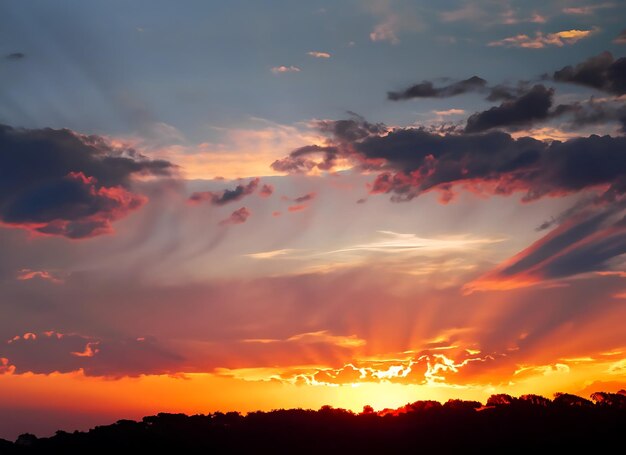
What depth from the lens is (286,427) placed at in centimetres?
17288

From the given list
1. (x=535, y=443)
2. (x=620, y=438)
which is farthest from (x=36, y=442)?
(x=620, y=438)

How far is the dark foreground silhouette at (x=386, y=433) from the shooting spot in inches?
6171

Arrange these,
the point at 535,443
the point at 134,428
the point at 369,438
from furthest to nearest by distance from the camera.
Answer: the point at 134,428 < the point at 369,438 < the point at 535,443

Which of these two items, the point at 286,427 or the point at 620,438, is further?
the point at 286,427

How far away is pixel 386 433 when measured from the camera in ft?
547

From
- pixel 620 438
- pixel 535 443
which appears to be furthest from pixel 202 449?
pixel 620 438

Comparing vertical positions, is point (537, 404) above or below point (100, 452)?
above

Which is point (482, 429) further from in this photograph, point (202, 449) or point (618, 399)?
point (202, 449)

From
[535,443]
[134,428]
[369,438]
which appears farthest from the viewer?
[134,428]

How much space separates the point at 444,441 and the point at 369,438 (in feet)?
46.4

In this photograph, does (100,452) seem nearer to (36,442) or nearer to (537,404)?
(36,442)

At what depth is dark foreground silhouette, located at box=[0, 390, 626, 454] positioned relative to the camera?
15675 cm

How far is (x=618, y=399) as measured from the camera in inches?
6880

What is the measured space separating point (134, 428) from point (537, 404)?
79.0 meters
